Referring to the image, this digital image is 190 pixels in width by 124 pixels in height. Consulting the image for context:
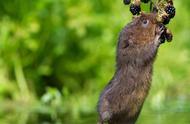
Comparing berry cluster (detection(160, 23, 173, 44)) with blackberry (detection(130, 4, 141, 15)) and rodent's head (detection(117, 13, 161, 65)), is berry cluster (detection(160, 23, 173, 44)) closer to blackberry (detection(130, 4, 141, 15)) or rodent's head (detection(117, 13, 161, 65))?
rodent's head (detection(117, 13, 161, 65))

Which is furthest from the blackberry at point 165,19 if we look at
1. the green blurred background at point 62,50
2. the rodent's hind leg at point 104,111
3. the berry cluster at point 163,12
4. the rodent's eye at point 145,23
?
the green blurred background at point 62,50

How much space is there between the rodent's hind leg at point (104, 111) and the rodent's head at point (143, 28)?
467 millimetres

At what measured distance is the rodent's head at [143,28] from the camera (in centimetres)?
549

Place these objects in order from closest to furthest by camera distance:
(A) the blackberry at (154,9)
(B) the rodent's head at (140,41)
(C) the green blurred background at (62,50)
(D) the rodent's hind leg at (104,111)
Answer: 1. (D) the rodent's hind leg at (104,111)
2. (B) the rodent's head at (140,41)
3. (A) the blackberry at (154,9)
4. (C) the green blurred background at (62,50)

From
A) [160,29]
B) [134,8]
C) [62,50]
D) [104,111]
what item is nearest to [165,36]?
[160,29]

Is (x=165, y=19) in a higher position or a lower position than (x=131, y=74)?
higher

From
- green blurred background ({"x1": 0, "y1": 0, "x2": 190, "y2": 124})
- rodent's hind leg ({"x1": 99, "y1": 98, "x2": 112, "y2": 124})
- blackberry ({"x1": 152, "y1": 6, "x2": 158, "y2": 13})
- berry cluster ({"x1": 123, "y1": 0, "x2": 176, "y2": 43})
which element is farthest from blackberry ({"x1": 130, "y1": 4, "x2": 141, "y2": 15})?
green blurred background ({"x1": 0, "y1": 0, "x2": 190, "y2": 124})

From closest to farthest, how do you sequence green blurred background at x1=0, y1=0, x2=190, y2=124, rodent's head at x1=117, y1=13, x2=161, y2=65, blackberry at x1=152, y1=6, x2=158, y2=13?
rodent's head at x1=117, y1=13, x2=161, y2=65 → blackberry at x1=152, y1=6, x2=158, y2=13 → green blurred background at x1=0, y1=0, x2=190, y2=124

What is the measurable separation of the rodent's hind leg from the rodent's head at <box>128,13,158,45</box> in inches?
18.4

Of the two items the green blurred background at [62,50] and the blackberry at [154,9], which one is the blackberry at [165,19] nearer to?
the blackberry at [154,9]

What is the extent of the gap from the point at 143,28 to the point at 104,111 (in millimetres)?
628

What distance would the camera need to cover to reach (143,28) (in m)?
5.53

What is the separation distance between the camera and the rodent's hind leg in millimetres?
5332

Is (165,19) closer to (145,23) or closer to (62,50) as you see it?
(145,23)
